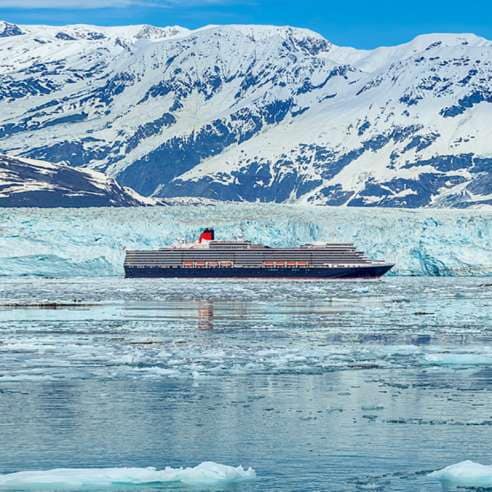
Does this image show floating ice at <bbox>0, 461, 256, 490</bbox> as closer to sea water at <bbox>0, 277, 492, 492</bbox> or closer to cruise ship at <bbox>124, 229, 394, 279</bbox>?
A: sea water at <bbox>0, 277, 492, 492</bbox>

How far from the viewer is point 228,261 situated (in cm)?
10962

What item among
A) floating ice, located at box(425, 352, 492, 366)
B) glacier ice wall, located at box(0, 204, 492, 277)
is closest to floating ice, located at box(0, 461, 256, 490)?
floating ice, located at box(425, 352, 492, 366)

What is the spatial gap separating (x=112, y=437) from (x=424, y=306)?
1266 inches

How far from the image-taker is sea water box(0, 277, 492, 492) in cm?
1582

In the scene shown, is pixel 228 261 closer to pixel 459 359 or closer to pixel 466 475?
pixel 459 359

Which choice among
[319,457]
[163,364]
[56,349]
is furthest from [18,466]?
[56,349]

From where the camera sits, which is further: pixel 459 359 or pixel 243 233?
pixel 243 233

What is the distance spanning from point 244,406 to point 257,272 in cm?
8846

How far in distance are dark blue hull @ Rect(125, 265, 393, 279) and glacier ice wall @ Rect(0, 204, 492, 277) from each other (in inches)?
80.4

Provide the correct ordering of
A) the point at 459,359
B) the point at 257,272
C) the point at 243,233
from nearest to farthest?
1. the point at 459,359
2. the point at 243,233
3. the point at 257,272

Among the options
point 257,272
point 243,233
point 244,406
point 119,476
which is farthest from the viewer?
point 257,272

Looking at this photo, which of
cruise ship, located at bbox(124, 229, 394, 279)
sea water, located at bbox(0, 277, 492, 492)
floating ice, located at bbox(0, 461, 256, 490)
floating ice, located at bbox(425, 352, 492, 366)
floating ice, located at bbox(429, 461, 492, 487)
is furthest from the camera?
cruise ship, located at bbox(124, 229, 394, 279)

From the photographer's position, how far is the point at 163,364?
2586 cm

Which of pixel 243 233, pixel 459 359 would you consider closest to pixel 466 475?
pixel 459 359
